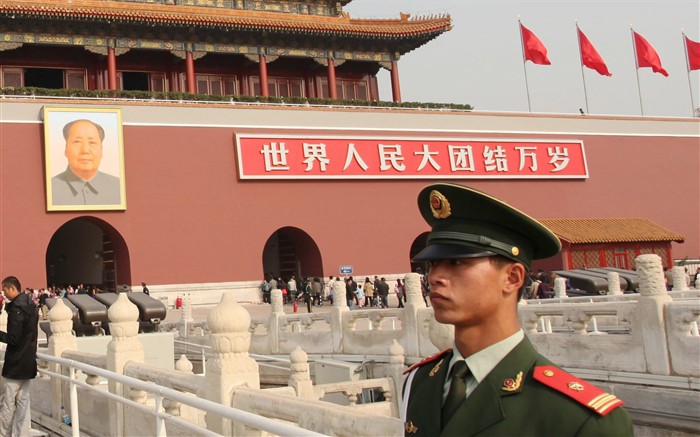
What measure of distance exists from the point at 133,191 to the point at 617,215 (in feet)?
50.6

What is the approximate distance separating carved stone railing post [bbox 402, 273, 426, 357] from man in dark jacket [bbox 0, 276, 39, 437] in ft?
19.0

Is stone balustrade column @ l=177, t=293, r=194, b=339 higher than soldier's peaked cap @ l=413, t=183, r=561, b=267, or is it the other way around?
soldier's peaked cap @ l=413, t=183, r=561, b=267

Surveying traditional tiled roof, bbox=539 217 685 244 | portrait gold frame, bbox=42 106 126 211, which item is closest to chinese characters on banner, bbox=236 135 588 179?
traditional tiled roof, bbox=539 217 685 244

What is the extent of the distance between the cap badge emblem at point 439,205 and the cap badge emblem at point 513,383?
417mm

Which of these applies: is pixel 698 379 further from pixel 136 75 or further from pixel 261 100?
pixel 136 75

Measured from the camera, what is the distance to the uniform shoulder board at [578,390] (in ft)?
5.06

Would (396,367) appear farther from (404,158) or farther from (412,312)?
(404,158)

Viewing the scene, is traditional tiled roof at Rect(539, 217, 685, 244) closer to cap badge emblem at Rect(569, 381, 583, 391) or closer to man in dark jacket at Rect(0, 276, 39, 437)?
man in dark jacket at Rect(0, 276, 39, 437)

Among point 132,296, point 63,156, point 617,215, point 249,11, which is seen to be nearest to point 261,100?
point 249,11

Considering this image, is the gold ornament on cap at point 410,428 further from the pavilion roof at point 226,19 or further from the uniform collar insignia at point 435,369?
the pavilion roof at point 226,19

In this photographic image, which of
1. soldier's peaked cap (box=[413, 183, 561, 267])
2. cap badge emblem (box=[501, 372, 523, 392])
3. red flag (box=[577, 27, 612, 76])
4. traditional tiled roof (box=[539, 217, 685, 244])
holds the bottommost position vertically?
cap badge emblem (box=[501, 372, 523, 392])

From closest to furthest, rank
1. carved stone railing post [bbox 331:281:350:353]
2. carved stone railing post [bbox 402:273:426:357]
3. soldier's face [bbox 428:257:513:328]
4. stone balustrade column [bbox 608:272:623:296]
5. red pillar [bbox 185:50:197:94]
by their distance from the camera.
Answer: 1. soldier's face [bbox 428:257:513:328]
2. carved stone railing post [bbox 402:273:426:357]
3. carved stone railing post [bbox 331:281:350:353]
4. stone balustrade column [bbox 608:272:623:296]
5. red pillar [bbox 185:50:197:94]

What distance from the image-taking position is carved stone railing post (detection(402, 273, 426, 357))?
11258 millimetres

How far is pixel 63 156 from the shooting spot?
20.1 m
